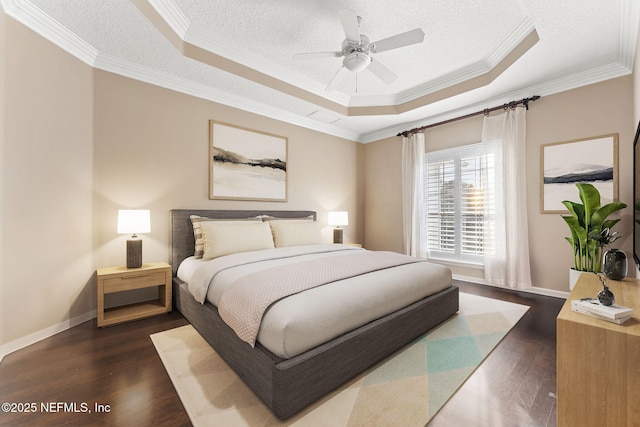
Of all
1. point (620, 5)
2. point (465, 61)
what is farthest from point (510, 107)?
point (620, 5)

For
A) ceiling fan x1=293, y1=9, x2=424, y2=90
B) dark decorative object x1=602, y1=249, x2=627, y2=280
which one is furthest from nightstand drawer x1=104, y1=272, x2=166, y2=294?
dark decorative object x1=602, y1=249, x2=627, y2=280

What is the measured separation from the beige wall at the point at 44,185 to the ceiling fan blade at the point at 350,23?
2.60 metres

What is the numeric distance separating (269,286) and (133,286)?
5.82ft

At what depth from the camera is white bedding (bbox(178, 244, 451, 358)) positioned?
4.88 feet

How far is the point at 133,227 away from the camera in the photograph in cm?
269

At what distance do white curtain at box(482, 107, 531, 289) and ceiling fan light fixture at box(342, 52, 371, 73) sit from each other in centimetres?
232

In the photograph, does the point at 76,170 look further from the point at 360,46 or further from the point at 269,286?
the point at 360,46

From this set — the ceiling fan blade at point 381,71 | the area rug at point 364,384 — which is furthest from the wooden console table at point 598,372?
the ceiling fan blade at point 381,71

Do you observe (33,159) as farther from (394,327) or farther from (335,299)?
(394,327)

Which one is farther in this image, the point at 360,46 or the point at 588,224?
the point at 588,224

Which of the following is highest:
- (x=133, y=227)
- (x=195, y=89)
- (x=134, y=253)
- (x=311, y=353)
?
(x=195, y=89)

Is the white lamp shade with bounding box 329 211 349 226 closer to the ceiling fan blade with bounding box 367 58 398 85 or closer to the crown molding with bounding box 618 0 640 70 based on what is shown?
the ceiling fan blade with bounding box 367 58 398 85

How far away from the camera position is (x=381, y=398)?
5.18 ft

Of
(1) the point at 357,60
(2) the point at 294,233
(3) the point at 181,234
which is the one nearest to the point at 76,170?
(3) the point at 181,234
